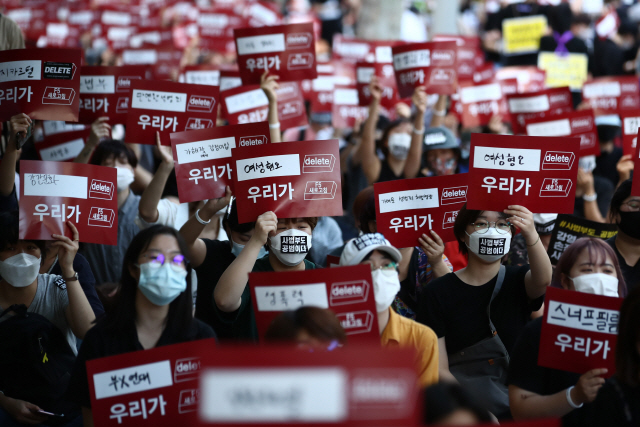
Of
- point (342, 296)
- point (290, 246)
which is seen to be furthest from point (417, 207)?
point (342, 296)

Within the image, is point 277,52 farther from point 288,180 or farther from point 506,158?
point 506,158

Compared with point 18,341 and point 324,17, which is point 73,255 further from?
point 324,17

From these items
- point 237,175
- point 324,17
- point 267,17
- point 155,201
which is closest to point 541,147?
point 237,175

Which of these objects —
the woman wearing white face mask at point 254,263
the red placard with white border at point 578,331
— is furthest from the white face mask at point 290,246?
the red placard with white border at point 578,331

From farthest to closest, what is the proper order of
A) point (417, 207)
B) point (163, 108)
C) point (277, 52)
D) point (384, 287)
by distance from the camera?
point (277, 52)
point (163, 108)
point (417, 207)
point (384, 287)

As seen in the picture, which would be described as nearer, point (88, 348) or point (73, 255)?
point (88, 348)

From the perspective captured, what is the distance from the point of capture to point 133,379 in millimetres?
3342

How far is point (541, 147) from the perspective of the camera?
14.7ft

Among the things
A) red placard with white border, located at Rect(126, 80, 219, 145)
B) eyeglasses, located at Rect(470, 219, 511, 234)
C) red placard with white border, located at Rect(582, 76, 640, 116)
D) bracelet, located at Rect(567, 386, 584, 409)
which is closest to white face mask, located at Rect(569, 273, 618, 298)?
bracelet, located at Rect(567, 386, 584, 409)

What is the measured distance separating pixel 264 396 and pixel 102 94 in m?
4.72

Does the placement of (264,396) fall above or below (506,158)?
below

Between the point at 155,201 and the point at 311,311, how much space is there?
8.71ft

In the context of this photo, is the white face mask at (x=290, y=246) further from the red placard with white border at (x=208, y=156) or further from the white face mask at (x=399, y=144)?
the white face mask at (x=399, y=144)

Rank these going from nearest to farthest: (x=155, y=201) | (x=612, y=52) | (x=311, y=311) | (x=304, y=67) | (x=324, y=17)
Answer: (x=311, y=311) → (x=155, y=201) → (x=304, y=67) → (x=612, y=52) → (x=324, y=17)
